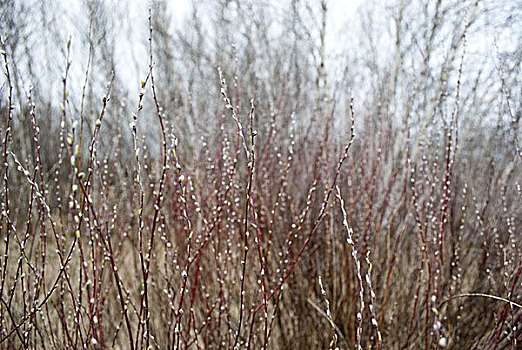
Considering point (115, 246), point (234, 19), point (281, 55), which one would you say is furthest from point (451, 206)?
point (234, 19)

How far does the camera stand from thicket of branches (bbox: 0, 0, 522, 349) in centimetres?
133

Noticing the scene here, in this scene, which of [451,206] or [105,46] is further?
[105,46]

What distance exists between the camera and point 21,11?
585 cm

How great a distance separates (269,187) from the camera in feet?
8.54

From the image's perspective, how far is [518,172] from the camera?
3365mm

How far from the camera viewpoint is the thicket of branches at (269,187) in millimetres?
1327

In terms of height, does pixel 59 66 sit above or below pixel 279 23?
below

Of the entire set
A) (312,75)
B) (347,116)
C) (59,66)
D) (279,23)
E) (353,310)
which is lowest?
(353,310)

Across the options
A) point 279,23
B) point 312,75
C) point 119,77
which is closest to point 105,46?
point 119,77

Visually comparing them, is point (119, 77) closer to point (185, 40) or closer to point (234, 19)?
point (185, 40)

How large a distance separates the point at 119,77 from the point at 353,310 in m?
7.24

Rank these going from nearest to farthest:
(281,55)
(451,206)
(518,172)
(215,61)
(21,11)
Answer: (451,206) → (518,172) → (21,11) → (281,55) → (215,61)

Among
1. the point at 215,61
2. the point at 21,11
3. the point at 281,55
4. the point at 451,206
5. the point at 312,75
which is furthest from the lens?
the point at 215,61

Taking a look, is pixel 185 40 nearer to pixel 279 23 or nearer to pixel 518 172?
pixel 279 23
